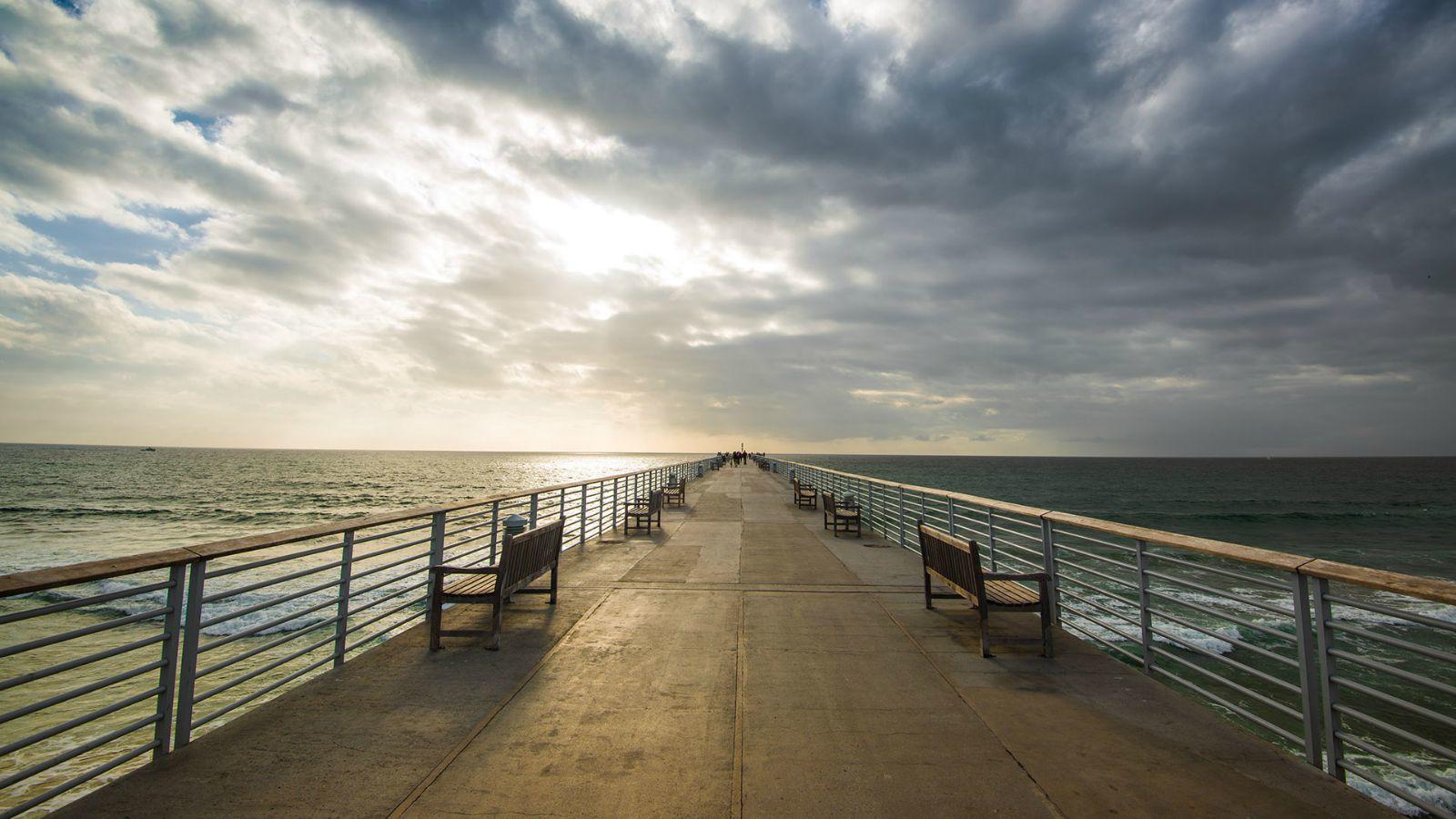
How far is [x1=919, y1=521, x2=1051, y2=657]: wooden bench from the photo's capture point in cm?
530

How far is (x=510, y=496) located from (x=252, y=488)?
58295mm

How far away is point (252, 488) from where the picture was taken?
173 feet

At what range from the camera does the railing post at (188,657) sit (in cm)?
378

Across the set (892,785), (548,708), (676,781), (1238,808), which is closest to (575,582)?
(548,708)

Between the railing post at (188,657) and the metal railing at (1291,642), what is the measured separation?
16.9 feet

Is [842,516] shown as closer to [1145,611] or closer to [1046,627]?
[1046,627]

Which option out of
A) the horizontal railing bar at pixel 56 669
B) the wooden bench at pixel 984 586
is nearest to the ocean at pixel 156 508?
the horizontal railing bar at pixel 56 669

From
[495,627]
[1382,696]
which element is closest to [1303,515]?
[1382,696]

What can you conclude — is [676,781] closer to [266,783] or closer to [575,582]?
[266,783]

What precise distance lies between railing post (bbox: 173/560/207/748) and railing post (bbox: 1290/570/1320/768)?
6473mm

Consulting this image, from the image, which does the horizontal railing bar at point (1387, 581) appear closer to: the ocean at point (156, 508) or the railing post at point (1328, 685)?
the railing post at point (1328, 685)

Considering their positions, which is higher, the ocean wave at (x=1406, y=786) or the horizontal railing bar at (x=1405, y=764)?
the horizontal railing bar at (x=1405, y=764)

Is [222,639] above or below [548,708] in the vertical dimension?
above

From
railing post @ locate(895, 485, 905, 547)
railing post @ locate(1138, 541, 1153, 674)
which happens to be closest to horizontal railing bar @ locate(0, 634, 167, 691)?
railing post @ locate(1138, 541, 1153, 674)
